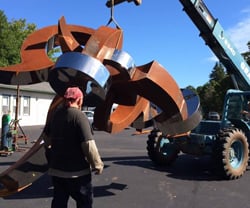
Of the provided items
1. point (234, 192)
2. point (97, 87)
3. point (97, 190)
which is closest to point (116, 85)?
point (97, 87)

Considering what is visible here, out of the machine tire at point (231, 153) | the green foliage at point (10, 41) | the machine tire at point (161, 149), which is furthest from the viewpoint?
the green foliage at point (10, 41)

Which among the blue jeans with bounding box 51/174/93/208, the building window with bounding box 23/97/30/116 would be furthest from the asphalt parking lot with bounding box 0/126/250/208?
the building window with bounding box 23/97/30/116

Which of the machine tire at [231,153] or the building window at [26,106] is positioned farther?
the building window at [26,106]

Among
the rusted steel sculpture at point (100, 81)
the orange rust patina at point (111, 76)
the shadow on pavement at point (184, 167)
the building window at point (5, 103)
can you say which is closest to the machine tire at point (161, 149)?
the shadow on pavement at point (184, 167)

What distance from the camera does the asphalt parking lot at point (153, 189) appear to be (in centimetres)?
739

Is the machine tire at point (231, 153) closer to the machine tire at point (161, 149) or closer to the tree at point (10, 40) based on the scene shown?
the machine tire at point (161, 149)

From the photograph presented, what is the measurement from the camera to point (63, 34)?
6.84 m

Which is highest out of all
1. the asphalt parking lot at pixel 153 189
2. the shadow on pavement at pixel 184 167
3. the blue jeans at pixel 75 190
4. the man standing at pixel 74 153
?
the man standing at pixel 74 153

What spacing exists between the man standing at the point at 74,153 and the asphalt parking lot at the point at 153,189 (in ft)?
7.58

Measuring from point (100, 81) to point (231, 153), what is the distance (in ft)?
19.1

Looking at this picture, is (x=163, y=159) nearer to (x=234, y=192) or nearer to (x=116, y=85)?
(x=234, y=192)

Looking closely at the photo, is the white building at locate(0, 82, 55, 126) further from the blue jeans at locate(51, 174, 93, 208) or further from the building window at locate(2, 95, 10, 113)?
the blue jeans at locate(51, 174, 93, 208)

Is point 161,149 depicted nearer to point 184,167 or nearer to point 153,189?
point 184,167

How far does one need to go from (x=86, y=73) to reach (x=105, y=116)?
6.02 feet
